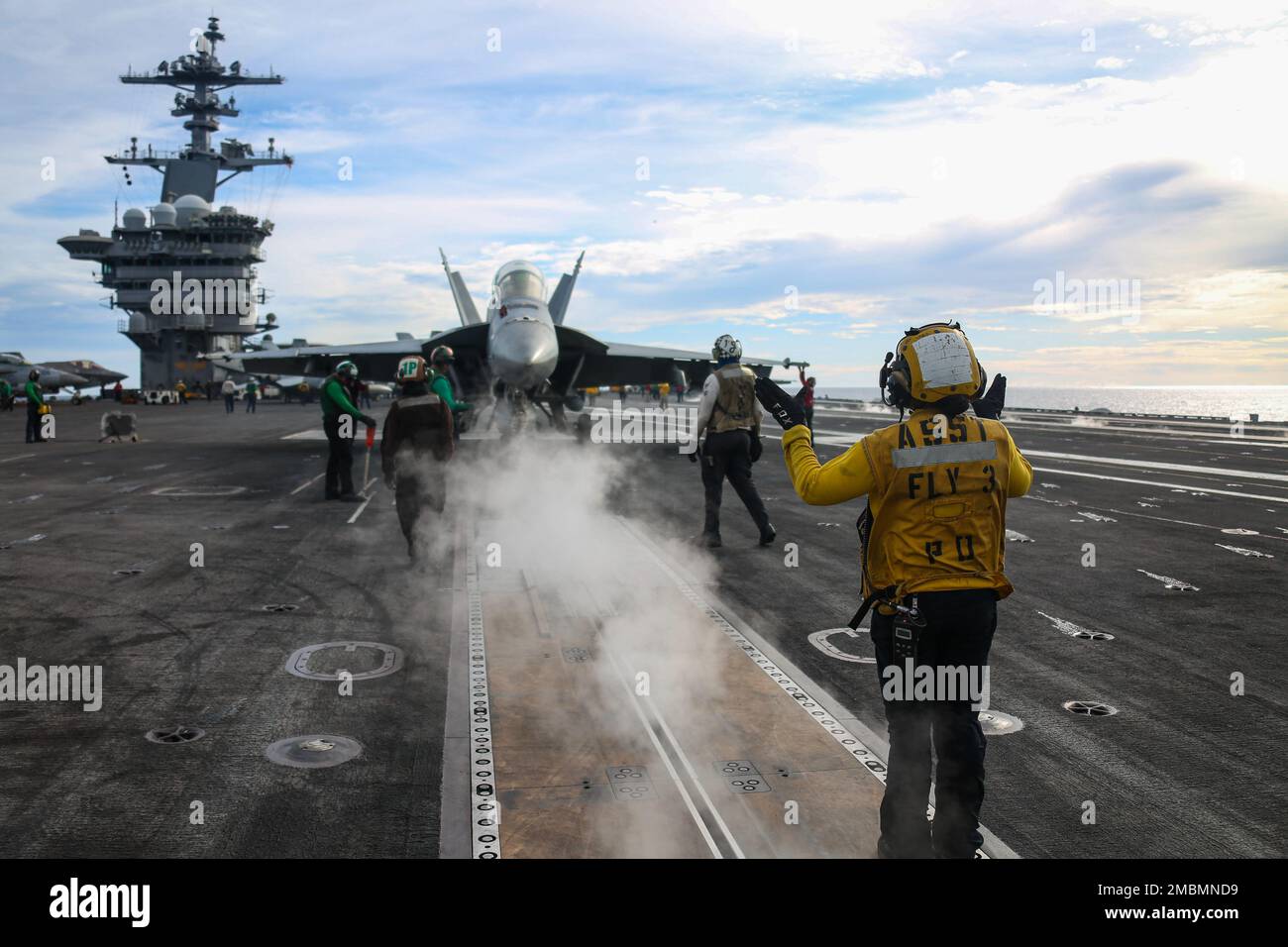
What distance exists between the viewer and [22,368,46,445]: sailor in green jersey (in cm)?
2861

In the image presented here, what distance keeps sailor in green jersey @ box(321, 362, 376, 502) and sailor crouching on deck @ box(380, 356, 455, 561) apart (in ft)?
12.6

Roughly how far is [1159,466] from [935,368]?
24.0 m

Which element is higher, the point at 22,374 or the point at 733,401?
the point at 22,374

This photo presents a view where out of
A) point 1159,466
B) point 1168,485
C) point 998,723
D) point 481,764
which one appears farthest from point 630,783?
point 1159,466

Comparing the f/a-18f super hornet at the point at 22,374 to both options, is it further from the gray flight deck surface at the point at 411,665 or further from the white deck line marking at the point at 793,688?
the white deck line marking at the point at 793,688

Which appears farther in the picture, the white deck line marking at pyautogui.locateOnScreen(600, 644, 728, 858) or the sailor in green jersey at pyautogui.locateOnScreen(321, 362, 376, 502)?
the sailor in green jersey at pyautogui.locateOnScreen(321, 362, 376, 502)

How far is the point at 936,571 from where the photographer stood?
3844 mm

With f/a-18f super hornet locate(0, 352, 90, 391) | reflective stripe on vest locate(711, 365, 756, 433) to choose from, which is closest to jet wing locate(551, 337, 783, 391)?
reflective stripe on vest locate(711, 365, 756, 433)

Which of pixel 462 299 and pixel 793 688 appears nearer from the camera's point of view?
pixel 793 688

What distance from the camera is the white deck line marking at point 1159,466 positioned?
21.2m

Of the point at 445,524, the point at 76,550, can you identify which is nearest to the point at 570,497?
the point at 445,524

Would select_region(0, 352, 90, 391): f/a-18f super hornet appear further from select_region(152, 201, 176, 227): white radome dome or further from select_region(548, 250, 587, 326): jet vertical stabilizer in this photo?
select_region(548, 250, 587, 326): jet vertical stabilizer

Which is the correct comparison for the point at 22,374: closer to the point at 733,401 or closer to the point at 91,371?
the point at 91,371

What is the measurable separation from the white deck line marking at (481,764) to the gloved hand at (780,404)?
237 centimetres
